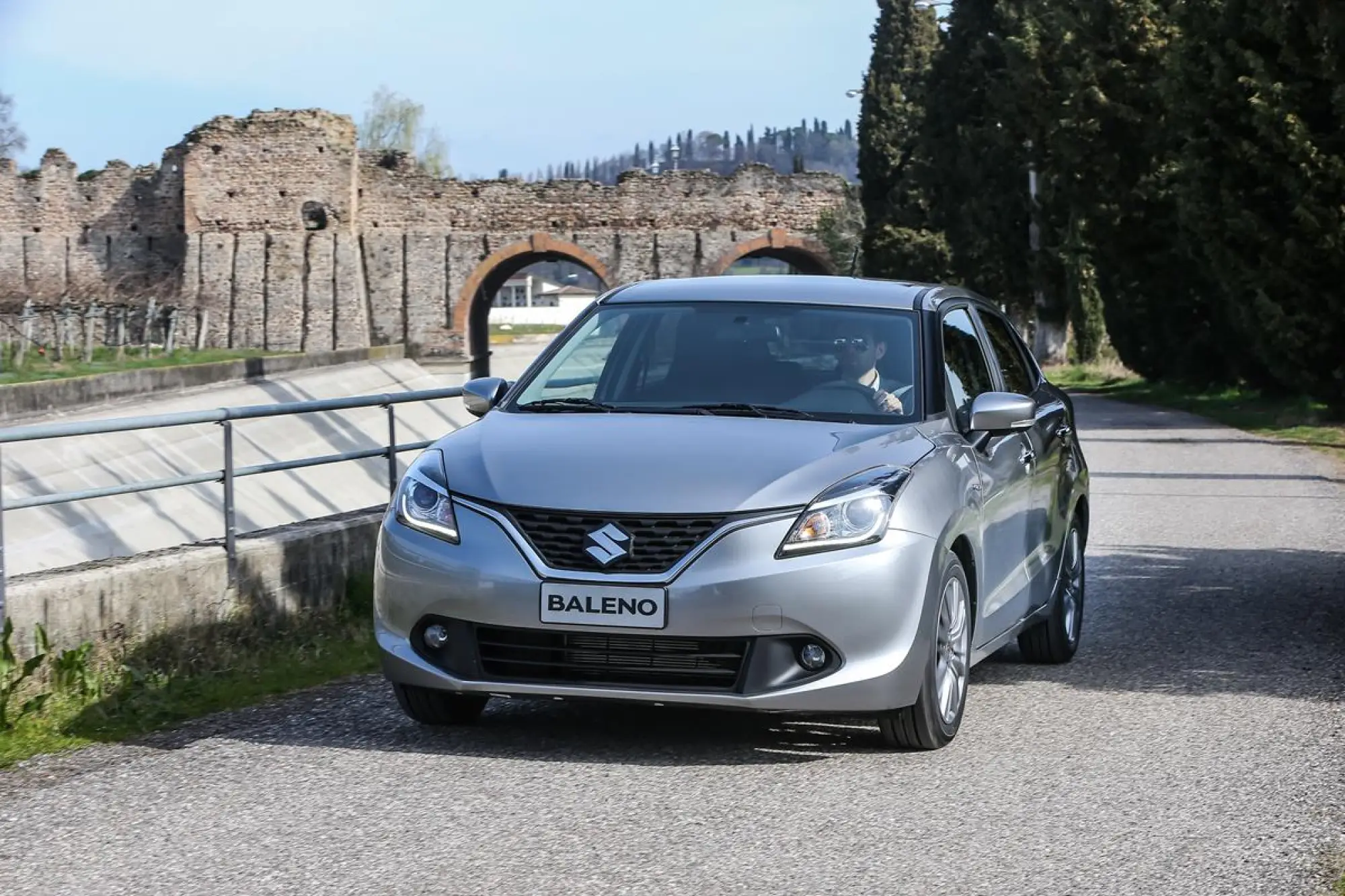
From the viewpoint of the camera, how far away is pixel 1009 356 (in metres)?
8.63

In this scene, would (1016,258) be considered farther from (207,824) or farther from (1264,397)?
(207,824)

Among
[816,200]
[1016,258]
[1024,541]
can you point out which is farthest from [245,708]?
[816,200]

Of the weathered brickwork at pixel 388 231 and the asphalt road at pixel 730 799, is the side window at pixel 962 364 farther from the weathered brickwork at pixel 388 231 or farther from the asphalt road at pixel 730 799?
the weathered brickwork at pixel 388 231

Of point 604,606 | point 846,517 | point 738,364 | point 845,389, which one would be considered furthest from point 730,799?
point 738,364

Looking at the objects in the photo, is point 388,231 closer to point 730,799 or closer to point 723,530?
point 723,530

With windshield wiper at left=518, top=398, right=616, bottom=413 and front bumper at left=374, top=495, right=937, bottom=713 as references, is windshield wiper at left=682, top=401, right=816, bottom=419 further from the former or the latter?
front bumper at left=374, top=495, right=937, bottom=713

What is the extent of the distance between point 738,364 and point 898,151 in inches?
1969

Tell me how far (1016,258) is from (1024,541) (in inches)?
1662

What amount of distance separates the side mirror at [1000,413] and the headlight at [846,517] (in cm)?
90

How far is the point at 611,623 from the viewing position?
610cm

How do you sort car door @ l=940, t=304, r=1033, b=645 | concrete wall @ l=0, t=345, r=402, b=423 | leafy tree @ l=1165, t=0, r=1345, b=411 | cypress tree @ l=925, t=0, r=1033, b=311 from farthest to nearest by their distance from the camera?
cypress tree @ l=925, t=0, r=1033, b=311 → concrete wall @ l=0, t=345, r=402, b=423 → leafy tree @ l=1165, t=0, r=1345, b=411 → car door @ l=940, t=304, r=1033, b=645

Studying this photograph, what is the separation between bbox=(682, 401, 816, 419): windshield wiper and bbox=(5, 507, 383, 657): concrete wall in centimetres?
264

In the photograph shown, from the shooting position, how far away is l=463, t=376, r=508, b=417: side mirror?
24.7ft

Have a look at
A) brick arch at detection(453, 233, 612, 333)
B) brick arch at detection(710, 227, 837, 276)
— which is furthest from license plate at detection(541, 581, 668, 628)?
Answer: brick arch at detection(453, 233, 612, 333)
